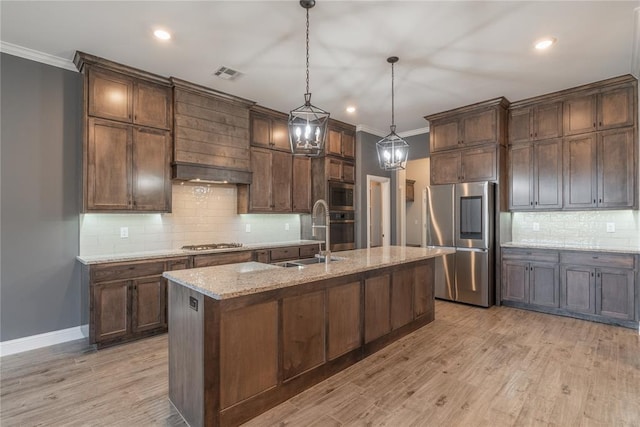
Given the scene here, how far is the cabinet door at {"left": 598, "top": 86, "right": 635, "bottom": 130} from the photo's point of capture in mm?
3986

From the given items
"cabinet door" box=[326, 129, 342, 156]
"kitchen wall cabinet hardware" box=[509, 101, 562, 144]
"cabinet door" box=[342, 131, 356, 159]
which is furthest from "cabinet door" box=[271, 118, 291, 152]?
"kitchen wall cabinet hardware" box=[509, 101, 562, 144]

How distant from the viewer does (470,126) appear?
5000 mm

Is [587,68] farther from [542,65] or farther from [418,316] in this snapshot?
[418,316]

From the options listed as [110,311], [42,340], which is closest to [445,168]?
[110,311]

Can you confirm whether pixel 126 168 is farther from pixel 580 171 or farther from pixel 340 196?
pixel 580 171

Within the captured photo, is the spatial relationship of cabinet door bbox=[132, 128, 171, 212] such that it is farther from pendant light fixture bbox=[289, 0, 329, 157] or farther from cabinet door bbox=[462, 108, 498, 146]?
cabinet door bbox=[462, 108, 498, 146]

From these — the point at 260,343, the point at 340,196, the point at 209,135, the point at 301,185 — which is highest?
the point at 209,135

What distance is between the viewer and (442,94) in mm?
4477

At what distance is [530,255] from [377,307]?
2833 millimetres

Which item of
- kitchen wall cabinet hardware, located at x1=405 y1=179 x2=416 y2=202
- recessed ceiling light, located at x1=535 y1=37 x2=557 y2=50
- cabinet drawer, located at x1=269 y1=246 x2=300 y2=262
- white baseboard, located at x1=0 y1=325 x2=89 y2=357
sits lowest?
white baseboard, located at x1=0 y1=325 x2=89 y2=357

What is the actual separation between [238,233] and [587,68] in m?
5.02

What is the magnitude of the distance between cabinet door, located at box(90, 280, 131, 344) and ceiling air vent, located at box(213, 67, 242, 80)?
8.45 feet

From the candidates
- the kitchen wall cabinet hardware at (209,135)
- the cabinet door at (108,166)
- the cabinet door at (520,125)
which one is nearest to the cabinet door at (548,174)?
the cabinet door at (520,125)

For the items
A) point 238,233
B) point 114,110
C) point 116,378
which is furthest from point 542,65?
point 116,378
